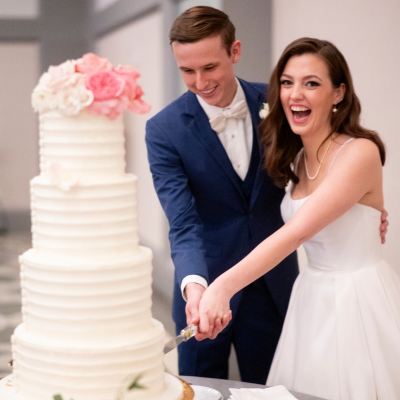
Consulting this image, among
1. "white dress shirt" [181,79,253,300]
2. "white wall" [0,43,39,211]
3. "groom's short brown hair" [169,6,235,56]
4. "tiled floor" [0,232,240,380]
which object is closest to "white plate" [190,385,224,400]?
"white dress shirt" [181,79,253,300]

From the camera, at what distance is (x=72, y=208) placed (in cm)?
132

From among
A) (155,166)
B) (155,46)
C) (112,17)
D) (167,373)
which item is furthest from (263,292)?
(112,17)

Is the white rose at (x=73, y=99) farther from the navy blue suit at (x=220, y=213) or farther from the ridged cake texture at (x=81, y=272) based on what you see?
the navy blue suit at (x=220, y=213)

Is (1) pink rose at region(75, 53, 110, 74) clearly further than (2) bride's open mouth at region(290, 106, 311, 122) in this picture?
No

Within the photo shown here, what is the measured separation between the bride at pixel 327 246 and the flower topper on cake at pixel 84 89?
30.0 inches

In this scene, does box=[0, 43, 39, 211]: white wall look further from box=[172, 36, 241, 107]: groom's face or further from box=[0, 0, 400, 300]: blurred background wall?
box=[172, 36, 241, 107]: groom's face

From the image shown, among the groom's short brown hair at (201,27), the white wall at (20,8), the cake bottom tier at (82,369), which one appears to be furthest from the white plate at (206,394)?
the white wall at (20,8)

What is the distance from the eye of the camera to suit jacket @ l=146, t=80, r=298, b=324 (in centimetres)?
227

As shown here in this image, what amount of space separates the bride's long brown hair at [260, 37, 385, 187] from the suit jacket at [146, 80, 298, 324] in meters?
0.09

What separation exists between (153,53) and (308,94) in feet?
15.1

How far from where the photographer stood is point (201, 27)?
6.93ft

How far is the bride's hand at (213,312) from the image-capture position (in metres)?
1.75

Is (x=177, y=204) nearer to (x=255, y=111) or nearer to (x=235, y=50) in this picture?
(x=255, y=111)

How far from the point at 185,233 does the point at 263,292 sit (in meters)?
0.48
